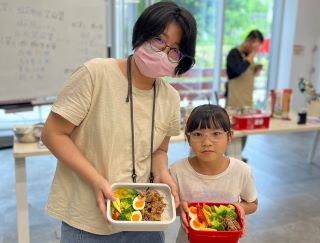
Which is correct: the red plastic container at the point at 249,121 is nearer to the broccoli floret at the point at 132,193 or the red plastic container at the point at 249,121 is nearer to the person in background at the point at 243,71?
the person in background at the point at 243,71

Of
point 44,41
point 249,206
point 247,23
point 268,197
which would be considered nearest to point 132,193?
point 249,206

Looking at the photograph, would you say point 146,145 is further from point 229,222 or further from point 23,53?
point 23,53

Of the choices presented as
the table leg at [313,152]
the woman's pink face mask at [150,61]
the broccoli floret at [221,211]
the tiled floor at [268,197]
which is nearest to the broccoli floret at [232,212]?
the broccoli floret at [221,211]

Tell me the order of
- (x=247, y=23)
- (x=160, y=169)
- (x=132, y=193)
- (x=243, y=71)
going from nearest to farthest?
(x=132, y=193) < (x=160, y=169) < (x=243, y=71) < (x=247, y=23)

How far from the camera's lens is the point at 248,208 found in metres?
1.36

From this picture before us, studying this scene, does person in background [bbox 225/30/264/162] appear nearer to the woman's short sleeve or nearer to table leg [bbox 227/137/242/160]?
table leg [bbox 227/137/242/160]

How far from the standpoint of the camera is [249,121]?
2.64m

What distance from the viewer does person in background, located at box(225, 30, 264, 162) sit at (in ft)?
11.2

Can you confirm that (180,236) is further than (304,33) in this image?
No

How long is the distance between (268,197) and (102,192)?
2.44 metres

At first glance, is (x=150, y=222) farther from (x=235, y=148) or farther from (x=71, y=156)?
(x=235, y=148)

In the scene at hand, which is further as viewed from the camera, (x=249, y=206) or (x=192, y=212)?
(x=249, y=206)

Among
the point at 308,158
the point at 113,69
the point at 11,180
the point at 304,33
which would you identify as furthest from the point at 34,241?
the point at 304,33

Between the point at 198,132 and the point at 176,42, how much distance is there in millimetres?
403
